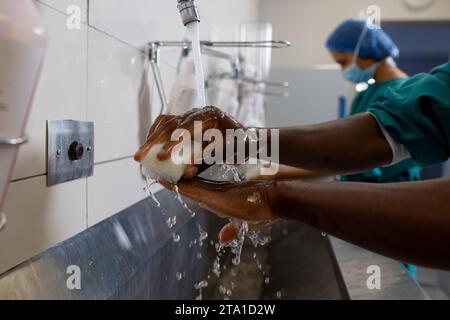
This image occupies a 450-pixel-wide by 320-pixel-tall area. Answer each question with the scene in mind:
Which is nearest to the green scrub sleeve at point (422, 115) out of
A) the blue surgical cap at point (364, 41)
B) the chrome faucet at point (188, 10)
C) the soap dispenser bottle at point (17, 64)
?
the chrome faucet at point (188, 10)

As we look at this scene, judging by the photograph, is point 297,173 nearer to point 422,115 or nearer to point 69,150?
point 422,115

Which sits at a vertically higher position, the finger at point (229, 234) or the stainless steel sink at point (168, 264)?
the finger at point (229, 234)

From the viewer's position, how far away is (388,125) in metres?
0.76

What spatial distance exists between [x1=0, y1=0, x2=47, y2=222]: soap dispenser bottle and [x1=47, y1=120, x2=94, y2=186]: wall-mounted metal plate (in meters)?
0.26

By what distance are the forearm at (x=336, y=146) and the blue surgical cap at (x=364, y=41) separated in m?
0.93

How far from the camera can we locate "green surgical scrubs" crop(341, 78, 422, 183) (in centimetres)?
135

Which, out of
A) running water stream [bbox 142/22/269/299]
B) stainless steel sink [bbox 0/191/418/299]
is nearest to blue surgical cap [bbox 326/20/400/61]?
stainless steel sink [bbox 0/191/418/299]

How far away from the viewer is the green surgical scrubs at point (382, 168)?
1349mm

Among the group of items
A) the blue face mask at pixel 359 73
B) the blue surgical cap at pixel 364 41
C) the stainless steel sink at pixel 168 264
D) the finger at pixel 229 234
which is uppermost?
the blue surgical cap at pixel 364 41

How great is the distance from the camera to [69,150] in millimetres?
560

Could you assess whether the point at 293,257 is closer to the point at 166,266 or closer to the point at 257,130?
the point at 166,266

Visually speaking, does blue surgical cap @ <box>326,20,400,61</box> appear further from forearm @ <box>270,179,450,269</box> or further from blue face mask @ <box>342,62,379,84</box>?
forearm @ <box>270,179,450,269</box>

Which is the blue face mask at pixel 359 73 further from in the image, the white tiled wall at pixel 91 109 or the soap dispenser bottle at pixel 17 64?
the soap dispenser bottle at pixel 17 64
